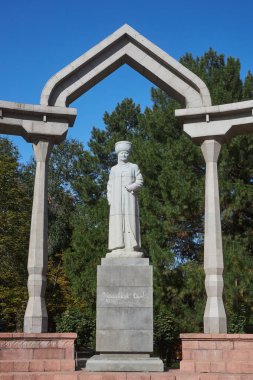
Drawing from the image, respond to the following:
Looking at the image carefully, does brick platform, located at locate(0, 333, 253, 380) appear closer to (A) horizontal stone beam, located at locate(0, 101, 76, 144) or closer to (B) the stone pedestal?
(B) the stone pedestal

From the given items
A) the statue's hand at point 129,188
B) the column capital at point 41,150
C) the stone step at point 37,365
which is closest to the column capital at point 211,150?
the statue's hand at point 129,188

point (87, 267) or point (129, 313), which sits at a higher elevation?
point (87, 267)

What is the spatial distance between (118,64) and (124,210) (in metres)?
5.12

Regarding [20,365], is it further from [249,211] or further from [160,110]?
[160,110]

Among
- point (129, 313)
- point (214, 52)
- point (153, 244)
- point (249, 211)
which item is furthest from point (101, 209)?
point (129, 313)

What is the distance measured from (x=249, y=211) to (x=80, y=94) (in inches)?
389

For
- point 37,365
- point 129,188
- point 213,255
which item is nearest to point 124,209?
point 129,188

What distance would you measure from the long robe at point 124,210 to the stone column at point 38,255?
1.92 meters

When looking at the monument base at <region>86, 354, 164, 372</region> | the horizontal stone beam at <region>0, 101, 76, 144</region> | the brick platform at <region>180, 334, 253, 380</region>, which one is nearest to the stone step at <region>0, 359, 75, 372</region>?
the monument base at <region>86, 354, 164, 372</region>

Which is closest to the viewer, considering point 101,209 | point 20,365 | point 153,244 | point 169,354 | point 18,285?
point 20,365

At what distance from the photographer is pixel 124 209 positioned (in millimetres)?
13336

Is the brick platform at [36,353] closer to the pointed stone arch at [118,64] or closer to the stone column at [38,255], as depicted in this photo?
the stone column at [38,255]

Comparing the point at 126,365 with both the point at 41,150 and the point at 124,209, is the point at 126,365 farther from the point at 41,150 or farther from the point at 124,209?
the point at 41,150

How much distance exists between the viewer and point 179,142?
21.9 metres
